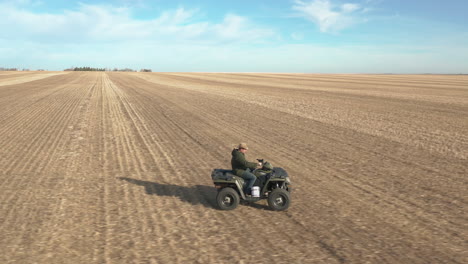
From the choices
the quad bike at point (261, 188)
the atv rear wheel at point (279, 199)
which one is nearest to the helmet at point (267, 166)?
the quad bike at point (261, 188)

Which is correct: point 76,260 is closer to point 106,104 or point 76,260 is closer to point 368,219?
point 368,219

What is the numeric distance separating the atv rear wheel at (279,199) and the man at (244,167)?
472 mm

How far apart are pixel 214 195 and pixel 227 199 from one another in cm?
104

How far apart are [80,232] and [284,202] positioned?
3.89 meters

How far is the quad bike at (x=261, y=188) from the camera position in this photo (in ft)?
23.8

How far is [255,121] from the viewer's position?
19.3 m

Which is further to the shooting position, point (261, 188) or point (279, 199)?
point (261, 188)

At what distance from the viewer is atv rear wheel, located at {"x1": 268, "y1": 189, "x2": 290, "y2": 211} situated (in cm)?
722

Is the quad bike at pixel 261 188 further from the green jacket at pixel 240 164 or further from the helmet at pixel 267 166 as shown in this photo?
the green jacket at pixel 240 164

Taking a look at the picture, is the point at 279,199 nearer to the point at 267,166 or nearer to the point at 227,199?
the point at 267,166

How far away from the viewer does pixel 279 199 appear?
7.29m

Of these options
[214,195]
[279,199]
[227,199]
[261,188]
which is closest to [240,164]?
[261,188]

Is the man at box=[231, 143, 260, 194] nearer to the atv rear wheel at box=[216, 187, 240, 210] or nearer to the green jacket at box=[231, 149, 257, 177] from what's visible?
the green jacket at box=[231, 149, 257, 177]

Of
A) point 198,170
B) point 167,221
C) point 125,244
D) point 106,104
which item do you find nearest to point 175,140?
point 198,170
